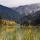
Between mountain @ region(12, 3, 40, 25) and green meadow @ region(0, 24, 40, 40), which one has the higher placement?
mountain @ region(12, 3, 40, 25)

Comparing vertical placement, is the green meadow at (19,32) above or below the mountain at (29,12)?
below

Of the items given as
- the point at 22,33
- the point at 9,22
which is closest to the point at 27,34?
A: the point at 22,33

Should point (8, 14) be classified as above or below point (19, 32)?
above

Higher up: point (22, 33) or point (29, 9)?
point (29, 9)

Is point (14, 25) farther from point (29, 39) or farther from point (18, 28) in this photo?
point (29, 39)

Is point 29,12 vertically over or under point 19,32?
over

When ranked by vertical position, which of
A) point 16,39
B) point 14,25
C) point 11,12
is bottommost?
point 16,39

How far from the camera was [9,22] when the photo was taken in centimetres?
75

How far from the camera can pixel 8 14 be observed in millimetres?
748

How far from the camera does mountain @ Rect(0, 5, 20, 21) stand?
0.74 metres

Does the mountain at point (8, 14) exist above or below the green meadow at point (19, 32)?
above

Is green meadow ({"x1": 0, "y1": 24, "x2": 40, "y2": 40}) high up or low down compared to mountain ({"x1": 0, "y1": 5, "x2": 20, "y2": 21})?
down

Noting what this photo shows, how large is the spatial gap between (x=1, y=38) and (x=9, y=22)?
0.14 metres

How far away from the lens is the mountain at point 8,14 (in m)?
0.74
